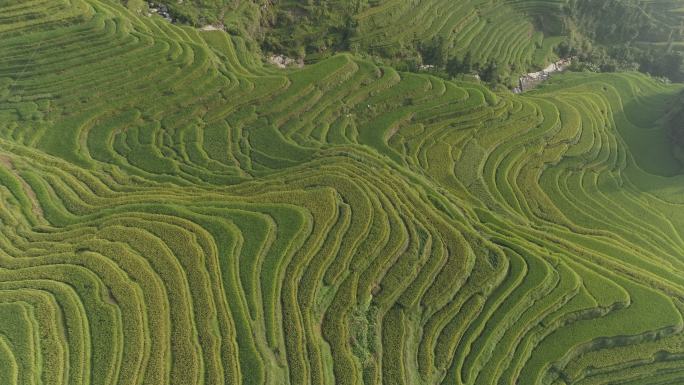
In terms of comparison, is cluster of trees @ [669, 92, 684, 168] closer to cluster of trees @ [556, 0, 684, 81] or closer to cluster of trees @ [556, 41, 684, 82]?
cluster of trees @ [556, 41, 684, 82]

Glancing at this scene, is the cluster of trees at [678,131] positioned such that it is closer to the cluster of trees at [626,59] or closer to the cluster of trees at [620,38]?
the cluster of trees at [626,59]

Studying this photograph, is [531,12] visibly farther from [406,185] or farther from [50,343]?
[50,343]

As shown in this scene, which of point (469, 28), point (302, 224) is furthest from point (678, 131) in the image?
point (302, 224)

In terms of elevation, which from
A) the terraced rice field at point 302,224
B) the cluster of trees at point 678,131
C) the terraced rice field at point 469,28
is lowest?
the terraced rice field at point 302,224

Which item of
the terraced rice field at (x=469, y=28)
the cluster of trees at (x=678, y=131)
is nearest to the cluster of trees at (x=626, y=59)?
the terraced rice field at (x=469, y=28)

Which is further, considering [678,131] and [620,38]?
[620,38]

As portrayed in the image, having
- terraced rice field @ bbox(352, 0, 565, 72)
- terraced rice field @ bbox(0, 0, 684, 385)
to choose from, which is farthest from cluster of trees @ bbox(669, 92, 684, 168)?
terraced rice field @ bbox(352, 0, 565, 72)

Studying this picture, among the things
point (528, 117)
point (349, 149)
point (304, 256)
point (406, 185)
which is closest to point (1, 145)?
point (304, 256)

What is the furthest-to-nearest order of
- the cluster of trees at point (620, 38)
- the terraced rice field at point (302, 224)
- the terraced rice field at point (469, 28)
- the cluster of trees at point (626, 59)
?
the cluster of trees at point (620, 38) < the cluster of trees at point (626, 59) < the terraced rice field at point (469, 28) < the terraced rice field at point (302, 224)

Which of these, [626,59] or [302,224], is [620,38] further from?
[302,224]
